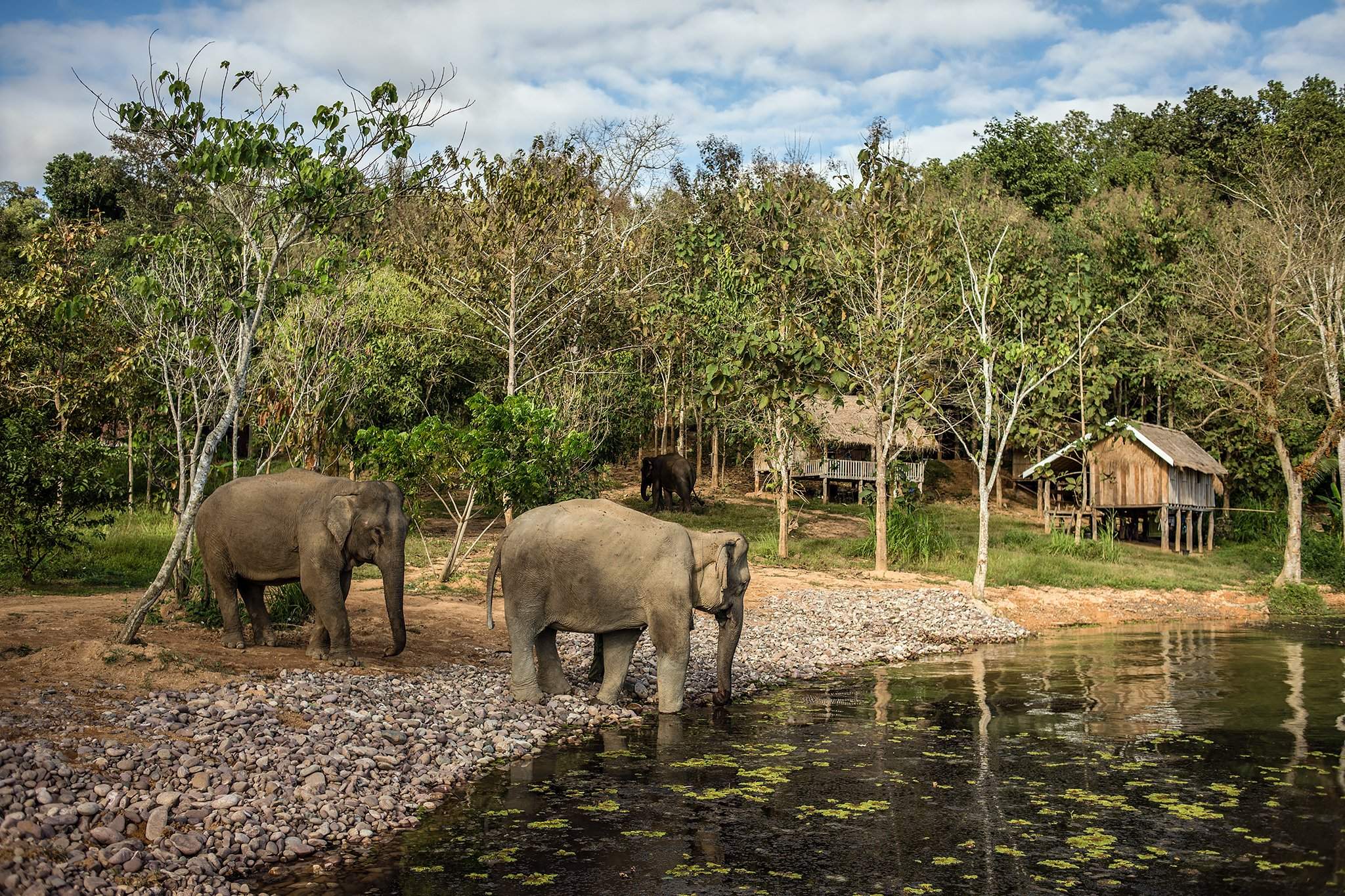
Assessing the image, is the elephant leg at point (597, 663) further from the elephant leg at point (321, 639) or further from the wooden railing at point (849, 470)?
the wooden railing at point (849, 470)

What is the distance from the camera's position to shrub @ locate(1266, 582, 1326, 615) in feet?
84.2

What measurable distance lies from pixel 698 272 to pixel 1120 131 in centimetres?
3793

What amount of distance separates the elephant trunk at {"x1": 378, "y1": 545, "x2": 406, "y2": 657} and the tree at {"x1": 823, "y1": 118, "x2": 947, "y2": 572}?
47.3 ft

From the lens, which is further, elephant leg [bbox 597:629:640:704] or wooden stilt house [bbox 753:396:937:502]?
wooden stilt house [bbox 753:396:937:502]

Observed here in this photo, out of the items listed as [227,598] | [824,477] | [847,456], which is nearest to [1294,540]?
[824,477]

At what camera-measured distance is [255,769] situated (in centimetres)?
901

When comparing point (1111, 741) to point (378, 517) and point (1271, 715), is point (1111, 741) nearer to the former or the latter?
point (1271, 715)

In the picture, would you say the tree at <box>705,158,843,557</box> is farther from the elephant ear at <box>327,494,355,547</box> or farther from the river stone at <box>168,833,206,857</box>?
the river stone at <box>168,833,206,857</box>

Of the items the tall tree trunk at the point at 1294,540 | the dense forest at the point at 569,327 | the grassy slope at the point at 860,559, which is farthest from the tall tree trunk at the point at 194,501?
the tall tree trunk at the point at 1294,540

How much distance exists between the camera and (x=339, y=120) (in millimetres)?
12781

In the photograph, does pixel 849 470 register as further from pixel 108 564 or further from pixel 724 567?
pixel 724 567

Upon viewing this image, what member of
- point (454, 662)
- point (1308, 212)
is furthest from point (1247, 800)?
point (1308, 212)

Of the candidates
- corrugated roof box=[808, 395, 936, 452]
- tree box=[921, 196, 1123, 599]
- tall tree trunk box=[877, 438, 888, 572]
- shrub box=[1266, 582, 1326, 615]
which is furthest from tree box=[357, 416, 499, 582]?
shrub box=[1266, 582, 1326, 615]

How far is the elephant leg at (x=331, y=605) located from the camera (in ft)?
41.5
